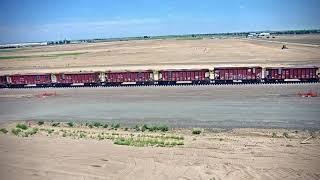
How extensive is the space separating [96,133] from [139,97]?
51.3 ft

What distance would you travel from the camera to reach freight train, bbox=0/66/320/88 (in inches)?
1800

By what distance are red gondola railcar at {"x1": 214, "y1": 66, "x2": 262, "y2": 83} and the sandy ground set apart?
23549 millimetres

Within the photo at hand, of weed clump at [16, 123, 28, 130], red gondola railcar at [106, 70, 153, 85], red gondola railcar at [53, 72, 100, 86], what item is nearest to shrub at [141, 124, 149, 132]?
weed clump at [16, 123, 28, 130]

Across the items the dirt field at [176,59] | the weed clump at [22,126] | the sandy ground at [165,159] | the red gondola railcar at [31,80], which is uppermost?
the dirt field at [176,59]

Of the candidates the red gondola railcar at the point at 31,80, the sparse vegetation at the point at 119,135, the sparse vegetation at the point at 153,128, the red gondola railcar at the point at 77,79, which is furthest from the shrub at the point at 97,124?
the red gondola railcar at the point at 31,80

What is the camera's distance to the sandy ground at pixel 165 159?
664 inches

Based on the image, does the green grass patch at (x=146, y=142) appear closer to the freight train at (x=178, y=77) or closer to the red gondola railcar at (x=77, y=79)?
the freight train at (x=178, y=77)

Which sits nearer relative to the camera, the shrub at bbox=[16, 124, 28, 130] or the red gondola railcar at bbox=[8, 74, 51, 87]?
the shrub at bbox=[16, 124, 28, 130]

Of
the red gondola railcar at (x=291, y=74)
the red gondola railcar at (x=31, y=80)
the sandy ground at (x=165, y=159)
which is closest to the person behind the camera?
the sandy ground at (x=165, y=159)

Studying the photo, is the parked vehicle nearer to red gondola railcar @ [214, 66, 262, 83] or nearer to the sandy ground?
red gondola railcar @ [214, 66, 262, 83]

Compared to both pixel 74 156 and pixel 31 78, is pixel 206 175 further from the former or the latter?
pixel 31 78

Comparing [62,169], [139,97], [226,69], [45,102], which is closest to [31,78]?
[45,102]

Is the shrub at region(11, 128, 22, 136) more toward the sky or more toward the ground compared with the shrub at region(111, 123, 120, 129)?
more toward the sky

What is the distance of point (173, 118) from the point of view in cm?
3094
